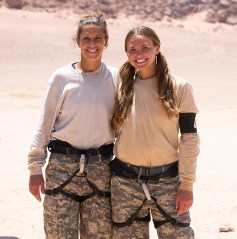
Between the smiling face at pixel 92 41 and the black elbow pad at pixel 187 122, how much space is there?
0.66 metres

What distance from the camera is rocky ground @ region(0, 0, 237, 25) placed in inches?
1743

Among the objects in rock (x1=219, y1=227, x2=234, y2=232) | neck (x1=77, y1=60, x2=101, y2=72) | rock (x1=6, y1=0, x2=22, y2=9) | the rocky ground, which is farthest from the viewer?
the rocky ground

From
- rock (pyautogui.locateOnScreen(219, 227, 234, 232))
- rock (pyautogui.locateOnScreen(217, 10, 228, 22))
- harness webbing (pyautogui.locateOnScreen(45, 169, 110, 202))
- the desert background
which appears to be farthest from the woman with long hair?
rock (pyautogui.locateOnScreen(217, 10, 228, 22))

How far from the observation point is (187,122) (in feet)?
12.8

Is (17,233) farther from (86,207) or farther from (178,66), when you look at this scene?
(178,66)

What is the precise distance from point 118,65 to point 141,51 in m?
26.7

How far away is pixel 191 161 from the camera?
12.8 feet

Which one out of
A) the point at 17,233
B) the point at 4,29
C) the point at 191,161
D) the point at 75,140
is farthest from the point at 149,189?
the point at 4,29

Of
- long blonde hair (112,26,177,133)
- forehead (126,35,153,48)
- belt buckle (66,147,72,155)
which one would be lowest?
belt buckle (66,147,72,155)

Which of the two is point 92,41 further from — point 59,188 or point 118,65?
point 118,65

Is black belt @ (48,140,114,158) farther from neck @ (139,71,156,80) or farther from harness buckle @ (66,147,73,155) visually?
neck @ (139,71,156,80)

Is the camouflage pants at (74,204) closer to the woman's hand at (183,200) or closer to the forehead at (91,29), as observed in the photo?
the woman's hand at (183,200)

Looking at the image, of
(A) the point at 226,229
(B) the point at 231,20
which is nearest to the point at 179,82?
(A) the point at 226,229

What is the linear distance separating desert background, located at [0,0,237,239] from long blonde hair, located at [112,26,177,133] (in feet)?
2.09
